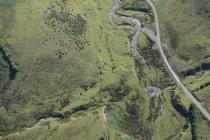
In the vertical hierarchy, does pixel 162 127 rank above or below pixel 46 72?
below

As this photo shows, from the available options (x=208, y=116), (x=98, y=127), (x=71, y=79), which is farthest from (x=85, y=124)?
(x=208, y=116)

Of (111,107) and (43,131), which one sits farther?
(111,107)

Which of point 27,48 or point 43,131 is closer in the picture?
point 43,131

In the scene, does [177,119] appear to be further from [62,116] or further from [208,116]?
[62,116]

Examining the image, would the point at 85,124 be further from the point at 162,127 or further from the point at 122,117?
the point at 162,127

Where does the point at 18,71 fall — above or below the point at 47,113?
above

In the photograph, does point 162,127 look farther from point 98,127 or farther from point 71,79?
point 71,79

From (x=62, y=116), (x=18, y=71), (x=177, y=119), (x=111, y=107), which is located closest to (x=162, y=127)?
(x=177, y=119)
